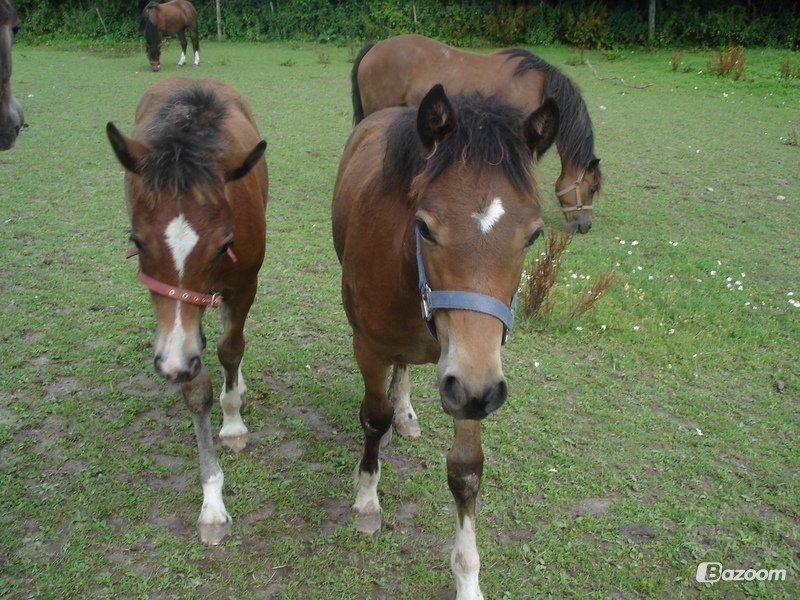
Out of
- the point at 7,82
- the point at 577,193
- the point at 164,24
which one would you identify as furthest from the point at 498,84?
the point at 164,24

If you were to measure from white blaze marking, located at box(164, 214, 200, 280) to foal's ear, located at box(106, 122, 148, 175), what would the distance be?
0.30m

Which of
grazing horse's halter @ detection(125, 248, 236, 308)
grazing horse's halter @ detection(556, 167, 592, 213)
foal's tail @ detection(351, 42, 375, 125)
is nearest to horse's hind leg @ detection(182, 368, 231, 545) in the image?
grazing horse's halter @ detection(125, 248, 236, 308)

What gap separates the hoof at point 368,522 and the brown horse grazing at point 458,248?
0.51 meters

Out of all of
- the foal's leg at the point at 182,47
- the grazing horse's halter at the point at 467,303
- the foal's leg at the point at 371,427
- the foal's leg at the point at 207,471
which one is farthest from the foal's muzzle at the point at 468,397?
the foal's leg at the point at 182,47

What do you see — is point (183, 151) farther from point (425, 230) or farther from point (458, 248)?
point (458, 248)

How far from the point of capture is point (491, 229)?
187 cm

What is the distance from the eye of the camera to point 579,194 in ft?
21.1

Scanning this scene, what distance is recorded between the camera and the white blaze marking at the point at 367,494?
292 centimetres

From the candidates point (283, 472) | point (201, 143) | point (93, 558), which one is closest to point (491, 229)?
point (201, 143)

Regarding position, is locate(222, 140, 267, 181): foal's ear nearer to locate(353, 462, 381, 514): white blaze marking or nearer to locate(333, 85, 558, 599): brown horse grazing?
locate(333, 85, 558, 599): brown horse grazing

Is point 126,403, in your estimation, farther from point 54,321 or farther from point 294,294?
point 294,294

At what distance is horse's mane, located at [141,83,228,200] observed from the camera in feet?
7.66

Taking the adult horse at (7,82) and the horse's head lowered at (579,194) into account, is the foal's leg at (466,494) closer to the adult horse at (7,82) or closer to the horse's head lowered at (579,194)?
the adult horse at (7,82)

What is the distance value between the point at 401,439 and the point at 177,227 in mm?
1841
